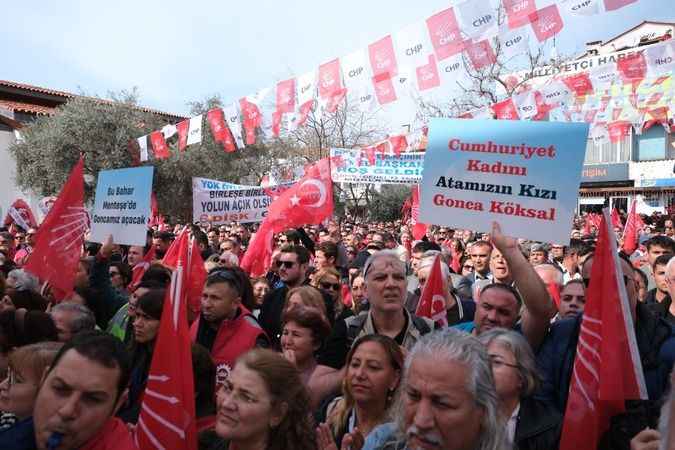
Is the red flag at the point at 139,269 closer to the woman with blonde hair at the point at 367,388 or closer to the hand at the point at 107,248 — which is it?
the hand at the point at 107,248

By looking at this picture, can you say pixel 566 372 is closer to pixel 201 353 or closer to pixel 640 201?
pixel 201 353

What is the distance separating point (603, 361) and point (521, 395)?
39 cm

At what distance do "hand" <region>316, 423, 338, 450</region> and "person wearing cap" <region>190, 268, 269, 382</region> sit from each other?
1.53m

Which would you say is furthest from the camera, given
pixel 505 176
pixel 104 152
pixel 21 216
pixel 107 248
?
pixel 104 152

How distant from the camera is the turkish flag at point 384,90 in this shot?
10.4 metres

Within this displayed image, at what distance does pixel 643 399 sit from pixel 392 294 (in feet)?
4.90

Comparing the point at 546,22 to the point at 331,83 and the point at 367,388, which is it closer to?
the point at 331,83

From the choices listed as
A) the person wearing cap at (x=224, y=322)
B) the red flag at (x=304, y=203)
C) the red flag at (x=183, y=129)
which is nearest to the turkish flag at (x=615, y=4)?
the red flag at (x=304, y=203)

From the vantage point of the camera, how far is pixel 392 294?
374 cm

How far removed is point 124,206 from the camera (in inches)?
236

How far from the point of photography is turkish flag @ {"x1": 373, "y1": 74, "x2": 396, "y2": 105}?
10.4 metres

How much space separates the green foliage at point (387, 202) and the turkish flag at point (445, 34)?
31.7 m

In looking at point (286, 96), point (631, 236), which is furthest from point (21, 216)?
point (631, 236)

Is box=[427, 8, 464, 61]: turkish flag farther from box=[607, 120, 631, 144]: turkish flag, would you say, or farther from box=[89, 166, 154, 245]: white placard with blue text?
box=[607, 120, 631, 144]: turkish flag
